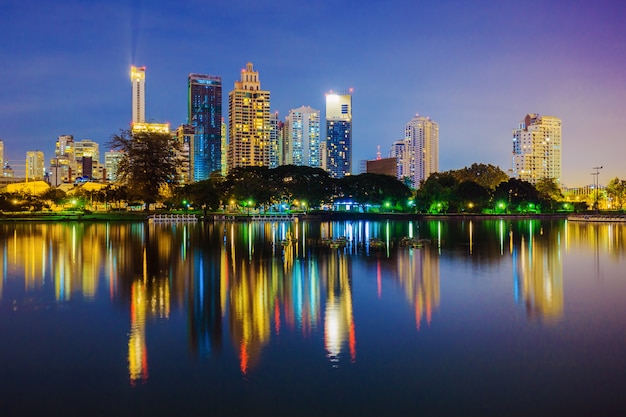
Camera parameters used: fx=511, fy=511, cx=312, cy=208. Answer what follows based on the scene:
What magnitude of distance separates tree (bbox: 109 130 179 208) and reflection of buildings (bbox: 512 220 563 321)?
183ft

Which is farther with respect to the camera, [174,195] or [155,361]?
[174,195]

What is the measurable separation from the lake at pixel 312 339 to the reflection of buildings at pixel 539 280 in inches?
4.2

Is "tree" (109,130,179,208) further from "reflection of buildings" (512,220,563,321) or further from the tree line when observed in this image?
"reflection of buildings" (512,220,563,321)

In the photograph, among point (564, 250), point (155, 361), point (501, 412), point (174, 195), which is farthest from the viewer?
point (174, 195)

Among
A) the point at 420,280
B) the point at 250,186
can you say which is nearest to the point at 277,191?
the point at 250,186

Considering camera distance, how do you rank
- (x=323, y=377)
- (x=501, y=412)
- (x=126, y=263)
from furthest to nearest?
(x=126, y=263)
(x=323, y=377)
(x=501, y=412)

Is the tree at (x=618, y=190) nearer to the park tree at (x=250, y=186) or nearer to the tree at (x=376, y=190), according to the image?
the tree at (x=376, y=190)

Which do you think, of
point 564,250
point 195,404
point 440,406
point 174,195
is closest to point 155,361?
point 195,404

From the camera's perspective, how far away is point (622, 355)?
10211 mm

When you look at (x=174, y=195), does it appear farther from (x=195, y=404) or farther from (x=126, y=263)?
(x=195, y=404)

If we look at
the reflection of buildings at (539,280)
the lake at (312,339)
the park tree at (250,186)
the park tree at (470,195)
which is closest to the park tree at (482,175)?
the park tree at (470,195)

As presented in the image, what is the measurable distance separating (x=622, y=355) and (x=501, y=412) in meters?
4.27

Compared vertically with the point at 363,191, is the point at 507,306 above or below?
below

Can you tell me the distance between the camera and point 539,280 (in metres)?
19.0
